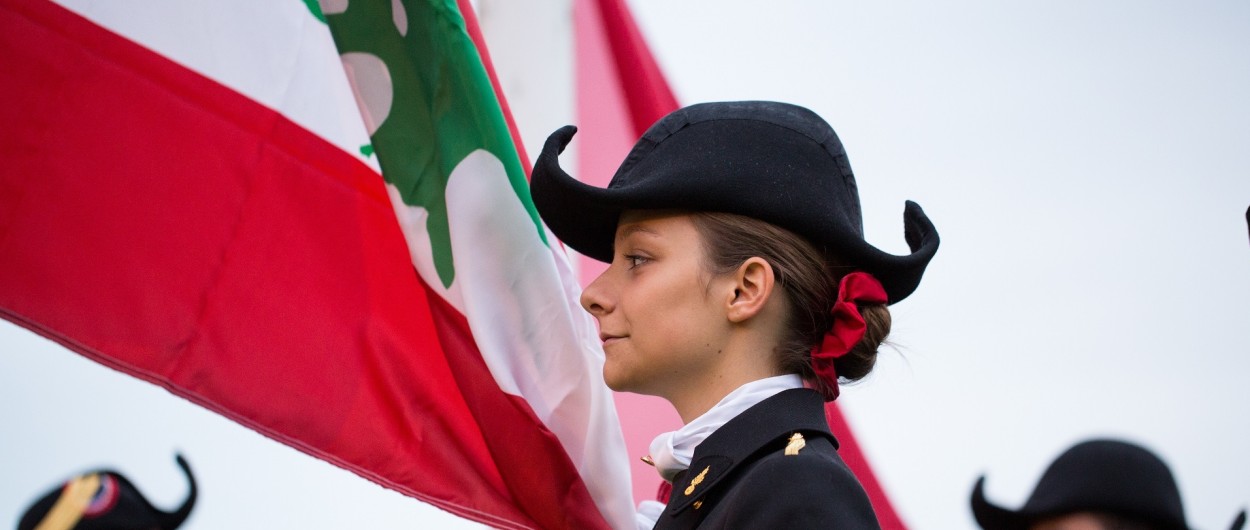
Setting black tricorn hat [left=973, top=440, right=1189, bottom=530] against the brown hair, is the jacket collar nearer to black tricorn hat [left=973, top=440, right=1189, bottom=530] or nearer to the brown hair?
the brown hair

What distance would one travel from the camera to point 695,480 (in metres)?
1.95

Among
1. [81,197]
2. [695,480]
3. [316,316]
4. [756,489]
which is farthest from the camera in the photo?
[316,316]

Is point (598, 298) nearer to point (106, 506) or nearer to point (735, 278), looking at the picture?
point (735, 278)

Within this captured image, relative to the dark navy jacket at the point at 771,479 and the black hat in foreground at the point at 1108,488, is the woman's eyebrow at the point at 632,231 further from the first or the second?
the black hat in foreground at the point at 1108,488

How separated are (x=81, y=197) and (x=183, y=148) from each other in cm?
22

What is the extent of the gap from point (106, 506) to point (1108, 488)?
2.24m

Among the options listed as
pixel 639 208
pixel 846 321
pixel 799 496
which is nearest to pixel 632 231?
pixel 639 208

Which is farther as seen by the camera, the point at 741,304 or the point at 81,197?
the point at 81,197

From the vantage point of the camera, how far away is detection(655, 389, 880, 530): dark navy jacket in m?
1.62

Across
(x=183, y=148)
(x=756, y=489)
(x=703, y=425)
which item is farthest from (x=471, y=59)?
(x=756, y=489)

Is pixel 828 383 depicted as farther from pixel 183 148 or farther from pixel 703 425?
pixel 183 148

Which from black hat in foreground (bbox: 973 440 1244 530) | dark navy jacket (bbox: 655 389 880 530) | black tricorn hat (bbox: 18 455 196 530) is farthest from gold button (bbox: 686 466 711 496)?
black tricorn hat (bbox: 18 455 196 530)

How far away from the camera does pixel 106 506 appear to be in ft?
9.56

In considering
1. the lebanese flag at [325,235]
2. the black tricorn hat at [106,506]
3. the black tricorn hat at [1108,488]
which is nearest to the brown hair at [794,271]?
the lebanese flag at [325,235]
